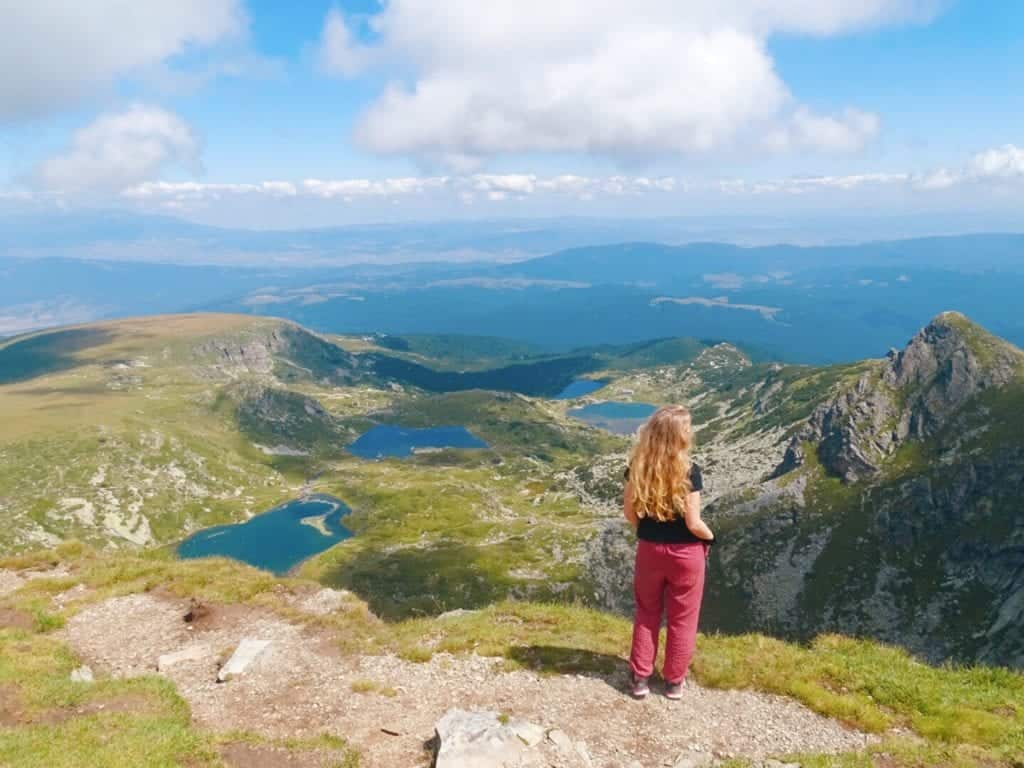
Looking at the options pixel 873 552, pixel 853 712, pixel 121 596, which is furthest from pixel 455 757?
pixel 873 552

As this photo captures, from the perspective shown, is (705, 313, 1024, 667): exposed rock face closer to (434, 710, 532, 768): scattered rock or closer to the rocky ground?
the rocky ground

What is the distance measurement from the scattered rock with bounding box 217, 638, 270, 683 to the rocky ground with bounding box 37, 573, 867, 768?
0.15 m

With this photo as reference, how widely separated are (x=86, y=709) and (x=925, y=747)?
21.4m

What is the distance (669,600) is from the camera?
16.0 metres

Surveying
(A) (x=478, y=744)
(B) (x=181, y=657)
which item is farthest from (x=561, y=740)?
(B) (x=181, y=657)

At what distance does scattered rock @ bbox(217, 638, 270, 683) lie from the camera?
65.5 feet

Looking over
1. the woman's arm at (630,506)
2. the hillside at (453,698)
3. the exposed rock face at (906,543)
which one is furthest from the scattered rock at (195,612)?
the exposed rock face at (906,543)

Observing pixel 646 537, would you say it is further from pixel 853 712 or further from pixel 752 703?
pixel 853 712

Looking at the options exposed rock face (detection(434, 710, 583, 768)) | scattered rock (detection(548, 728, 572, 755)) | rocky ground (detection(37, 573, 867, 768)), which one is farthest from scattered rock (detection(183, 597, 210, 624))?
scattered rock (detection(548, 728, 572, 755))

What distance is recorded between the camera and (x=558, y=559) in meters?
189

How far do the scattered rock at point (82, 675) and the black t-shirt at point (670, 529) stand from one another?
17766mm

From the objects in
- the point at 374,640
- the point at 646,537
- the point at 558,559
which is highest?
the point at 646,537

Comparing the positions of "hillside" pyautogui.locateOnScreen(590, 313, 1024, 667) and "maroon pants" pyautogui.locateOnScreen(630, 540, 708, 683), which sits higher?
"maroon pants" pyautogui.locateOnScreen(630, 540, 708, 683)

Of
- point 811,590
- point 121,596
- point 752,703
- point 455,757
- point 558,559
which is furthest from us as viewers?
point 558,559
